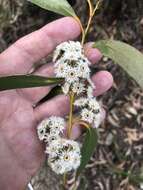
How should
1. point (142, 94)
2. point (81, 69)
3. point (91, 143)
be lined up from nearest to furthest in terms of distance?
point (81, 69)
point (91, 143)
point (142, 94)

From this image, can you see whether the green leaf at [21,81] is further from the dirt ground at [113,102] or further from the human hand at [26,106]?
the dirt ground at [113,102]

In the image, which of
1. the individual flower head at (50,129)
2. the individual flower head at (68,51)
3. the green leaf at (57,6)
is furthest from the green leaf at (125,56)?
the individual flower head at (50,129)

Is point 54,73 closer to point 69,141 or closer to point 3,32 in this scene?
point 69,141

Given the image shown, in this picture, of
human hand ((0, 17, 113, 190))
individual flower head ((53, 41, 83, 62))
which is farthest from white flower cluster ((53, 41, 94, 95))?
human hand ((0, 17, 113, 190))

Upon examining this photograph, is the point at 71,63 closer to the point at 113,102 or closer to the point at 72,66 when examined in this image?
the point at 72,66

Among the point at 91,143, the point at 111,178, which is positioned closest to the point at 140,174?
the point at 111,178

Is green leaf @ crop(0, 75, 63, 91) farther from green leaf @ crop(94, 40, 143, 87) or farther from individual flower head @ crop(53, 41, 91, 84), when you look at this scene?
green leaf @ crop(94, 40, 143, 87)

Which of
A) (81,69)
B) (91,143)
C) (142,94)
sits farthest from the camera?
A: (142,94)
